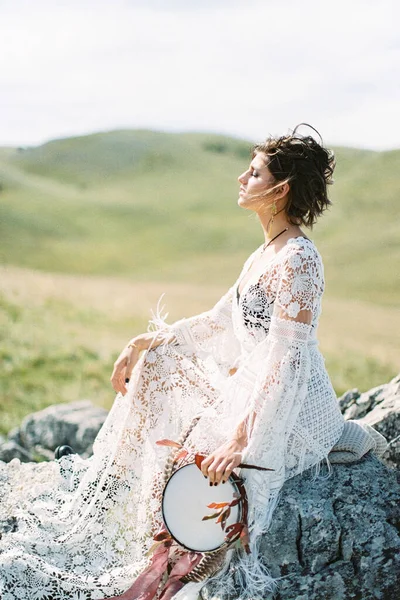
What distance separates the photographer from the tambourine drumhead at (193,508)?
4.05 meters

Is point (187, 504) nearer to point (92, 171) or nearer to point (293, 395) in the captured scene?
point (293, 395)

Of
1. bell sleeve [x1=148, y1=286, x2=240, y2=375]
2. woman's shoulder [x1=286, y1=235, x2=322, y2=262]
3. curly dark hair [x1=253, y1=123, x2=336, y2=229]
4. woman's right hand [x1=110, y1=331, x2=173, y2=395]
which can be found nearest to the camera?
woman's shoulder [x1=286, y1=235, x2=322, y2=262]

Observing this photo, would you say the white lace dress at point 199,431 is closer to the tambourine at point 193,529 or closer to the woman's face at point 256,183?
the tambourine at point 193,529

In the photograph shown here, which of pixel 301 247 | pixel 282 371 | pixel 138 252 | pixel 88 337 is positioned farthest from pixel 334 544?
pixel 138 252

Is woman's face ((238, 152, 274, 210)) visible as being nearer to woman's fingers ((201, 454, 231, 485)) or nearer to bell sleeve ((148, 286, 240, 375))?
bell sleeve ((148, 286, 240, 375))

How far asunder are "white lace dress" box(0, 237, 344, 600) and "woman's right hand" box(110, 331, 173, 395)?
0.17ft

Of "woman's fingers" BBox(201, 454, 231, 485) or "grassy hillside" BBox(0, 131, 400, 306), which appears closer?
"woman's fingers" BBox(201, 454, 231, 485)

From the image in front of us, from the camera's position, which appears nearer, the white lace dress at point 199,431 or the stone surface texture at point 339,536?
the stone surface texture at point 339,536

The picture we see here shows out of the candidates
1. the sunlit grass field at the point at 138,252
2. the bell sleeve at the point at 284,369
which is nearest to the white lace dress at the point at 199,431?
the bell sleeve at the point at 284,369

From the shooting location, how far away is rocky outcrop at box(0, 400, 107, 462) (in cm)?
694

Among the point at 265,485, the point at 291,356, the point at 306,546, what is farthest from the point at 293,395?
the point at 306,546

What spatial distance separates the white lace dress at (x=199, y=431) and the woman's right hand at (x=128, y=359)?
5 centimetres

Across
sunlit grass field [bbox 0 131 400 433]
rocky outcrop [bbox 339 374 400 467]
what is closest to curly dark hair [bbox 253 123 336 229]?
sunlit grass field [bbox 0 131 400 433]

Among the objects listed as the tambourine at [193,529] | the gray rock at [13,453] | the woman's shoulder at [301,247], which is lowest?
the gray rock at [13,453]
